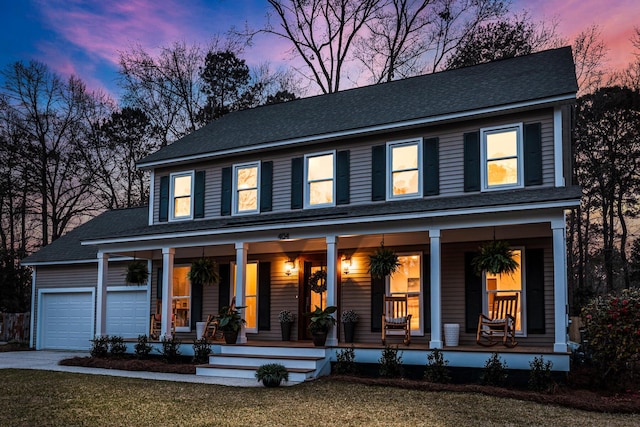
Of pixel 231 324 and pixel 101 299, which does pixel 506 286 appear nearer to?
pixel 231 324

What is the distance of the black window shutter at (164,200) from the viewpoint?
1636 centimetres

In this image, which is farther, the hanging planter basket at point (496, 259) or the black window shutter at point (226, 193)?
the black window shutter at point (226, 193)

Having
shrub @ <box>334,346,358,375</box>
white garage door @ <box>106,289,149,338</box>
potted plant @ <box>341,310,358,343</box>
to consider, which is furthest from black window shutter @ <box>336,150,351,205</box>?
white garage door @ <box>106,289,149,338</box>

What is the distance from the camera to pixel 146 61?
2905 cm

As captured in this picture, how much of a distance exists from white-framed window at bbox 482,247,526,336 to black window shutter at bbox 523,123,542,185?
1479 mm

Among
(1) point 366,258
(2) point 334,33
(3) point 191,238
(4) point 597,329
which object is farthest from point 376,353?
(2) point 334,33

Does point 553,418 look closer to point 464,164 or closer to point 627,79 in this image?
point 464,164

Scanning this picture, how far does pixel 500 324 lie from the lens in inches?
451

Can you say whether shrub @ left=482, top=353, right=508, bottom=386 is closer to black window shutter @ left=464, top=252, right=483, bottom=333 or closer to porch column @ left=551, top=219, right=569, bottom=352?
porch column @ left=551, top=219, right=569, bottom=352

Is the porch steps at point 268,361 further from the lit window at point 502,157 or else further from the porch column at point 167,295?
the lit window at point 502,157

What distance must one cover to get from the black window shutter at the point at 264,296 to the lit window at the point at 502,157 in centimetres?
583

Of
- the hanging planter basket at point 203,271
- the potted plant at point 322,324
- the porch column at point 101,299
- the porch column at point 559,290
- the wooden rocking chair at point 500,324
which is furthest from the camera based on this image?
the porch column at point 101,299

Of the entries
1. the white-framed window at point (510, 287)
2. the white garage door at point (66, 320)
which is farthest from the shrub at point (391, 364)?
A: the white garage door at point (66, 320)

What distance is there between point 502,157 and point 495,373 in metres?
4.26
